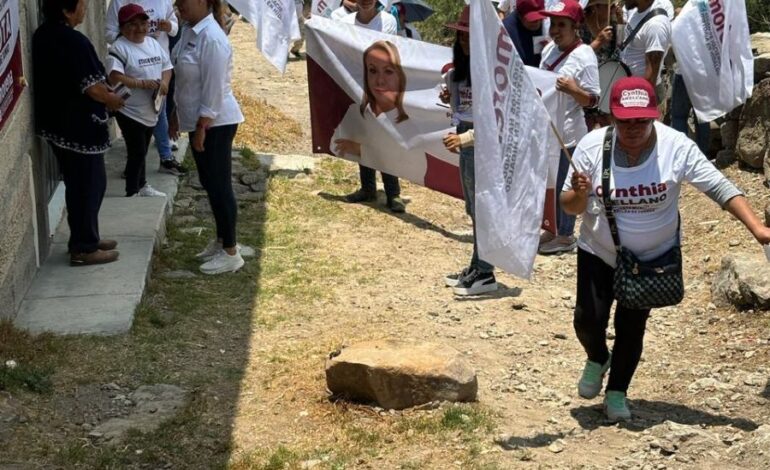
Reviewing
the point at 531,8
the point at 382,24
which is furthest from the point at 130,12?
the point at 531,8

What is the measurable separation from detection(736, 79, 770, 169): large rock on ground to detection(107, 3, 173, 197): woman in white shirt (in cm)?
490

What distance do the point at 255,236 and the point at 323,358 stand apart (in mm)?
2696

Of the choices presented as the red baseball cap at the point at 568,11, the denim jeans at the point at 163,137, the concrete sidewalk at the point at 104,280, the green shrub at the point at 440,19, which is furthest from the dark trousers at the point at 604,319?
the green shrub at the point at 440,19

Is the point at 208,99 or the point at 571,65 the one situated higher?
the point at 571,65

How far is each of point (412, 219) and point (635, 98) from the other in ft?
15.3

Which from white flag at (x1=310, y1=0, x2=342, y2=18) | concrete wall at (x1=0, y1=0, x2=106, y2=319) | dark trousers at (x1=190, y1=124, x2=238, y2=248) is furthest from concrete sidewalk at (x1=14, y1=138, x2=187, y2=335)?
white flag at (x1=310, y1=0, x2=342, y2=18)

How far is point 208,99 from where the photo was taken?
7.67 metres

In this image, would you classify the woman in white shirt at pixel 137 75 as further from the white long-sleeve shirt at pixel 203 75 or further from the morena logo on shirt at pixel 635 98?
the morena logo on shirt at pixel 635 98

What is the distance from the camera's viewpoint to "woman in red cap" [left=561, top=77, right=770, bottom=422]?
5406mm

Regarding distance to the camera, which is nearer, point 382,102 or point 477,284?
point 477,284

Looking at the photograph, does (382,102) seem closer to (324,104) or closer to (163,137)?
(324,104)

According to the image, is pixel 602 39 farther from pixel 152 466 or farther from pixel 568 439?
pixel 152 466

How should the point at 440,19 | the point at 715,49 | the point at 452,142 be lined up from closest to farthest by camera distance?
1. the point at 452,142
2. the point at 715,49
3. the point at 440,19

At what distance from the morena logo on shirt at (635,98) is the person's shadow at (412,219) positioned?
4.09 meters
